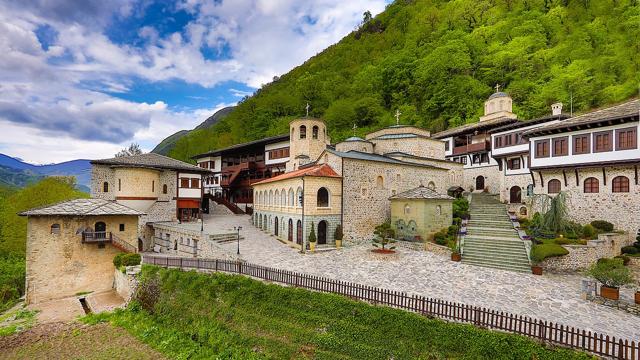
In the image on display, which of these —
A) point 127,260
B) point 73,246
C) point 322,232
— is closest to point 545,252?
point 322,232

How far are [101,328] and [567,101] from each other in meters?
47.7

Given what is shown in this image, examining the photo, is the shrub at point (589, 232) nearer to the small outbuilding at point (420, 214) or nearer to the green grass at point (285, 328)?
the small outbuilding at point (420, 214)

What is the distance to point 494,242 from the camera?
18359 millimetres

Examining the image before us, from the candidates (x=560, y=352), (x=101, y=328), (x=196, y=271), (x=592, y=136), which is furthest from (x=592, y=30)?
(x=101, y=328)

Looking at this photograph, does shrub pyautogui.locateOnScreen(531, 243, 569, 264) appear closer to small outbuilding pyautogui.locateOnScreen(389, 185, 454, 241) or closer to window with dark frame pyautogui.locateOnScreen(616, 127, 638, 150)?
small outbuilding pyautogui.locateOnScreen(389, 185, 454, 241)

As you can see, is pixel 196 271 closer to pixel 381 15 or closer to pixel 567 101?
pixel 567 101

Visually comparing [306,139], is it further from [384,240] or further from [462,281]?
[462,281]

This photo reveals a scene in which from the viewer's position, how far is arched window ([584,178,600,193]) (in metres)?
18.0

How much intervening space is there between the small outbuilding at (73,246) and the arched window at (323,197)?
13.2 meters

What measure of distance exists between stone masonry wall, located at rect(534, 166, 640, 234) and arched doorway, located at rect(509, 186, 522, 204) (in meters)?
6.72

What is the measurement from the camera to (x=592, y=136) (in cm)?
1764

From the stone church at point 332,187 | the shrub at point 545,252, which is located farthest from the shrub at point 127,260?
the shrub at point 545,252

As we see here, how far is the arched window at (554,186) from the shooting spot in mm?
19734

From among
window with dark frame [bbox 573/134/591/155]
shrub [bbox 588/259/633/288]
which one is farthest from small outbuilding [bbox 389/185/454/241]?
shrub [bbox 588/259/633/288]
